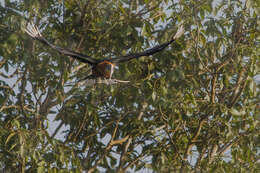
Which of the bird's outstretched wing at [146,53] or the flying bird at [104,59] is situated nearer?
the flying bird at [104,59]

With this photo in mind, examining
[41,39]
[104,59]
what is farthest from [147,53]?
[41,39]

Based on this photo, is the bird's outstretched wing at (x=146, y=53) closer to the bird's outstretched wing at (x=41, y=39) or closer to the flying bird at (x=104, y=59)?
the flying bird at (x=104, y=59)

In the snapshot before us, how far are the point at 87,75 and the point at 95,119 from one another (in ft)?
2.63

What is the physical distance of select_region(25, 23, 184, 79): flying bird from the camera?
4.40 meters

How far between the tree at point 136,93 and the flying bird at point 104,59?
93 millimetres

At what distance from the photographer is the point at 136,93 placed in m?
4.39

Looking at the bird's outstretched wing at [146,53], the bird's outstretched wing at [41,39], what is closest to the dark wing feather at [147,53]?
the bird's outstretched wing at [146,53]

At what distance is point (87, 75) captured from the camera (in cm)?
531

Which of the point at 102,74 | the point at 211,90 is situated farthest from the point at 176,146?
the point at 102,74

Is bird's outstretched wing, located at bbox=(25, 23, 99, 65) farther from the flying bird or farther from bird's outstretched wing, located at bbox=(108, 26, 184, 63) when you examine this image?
bird's outstretched wing, located at bbox=(108, 26, 184, 63)

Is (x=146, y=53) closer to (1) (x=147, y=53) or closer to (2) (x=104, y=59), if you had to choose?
(1) (x=147, y=53)

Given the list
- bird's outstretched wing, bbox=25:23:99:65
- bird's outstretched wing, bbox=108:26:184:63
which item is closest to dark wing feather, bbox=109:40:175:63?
bird's outstretched wing, bbox=108:26:184:63

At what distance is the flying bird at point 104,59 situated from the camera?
4.40 metres

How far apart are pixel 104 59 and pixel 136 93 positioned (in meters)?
0.67
